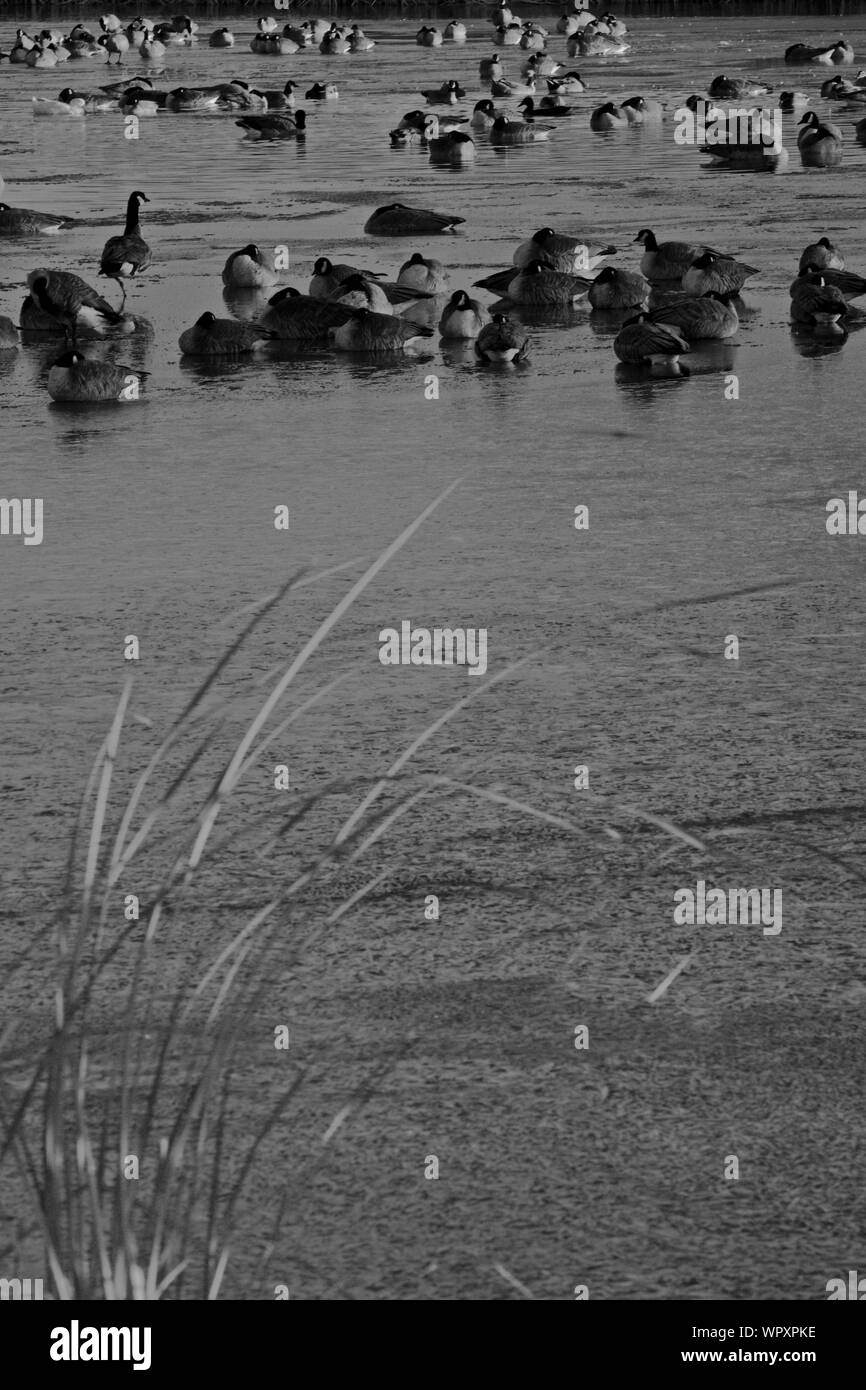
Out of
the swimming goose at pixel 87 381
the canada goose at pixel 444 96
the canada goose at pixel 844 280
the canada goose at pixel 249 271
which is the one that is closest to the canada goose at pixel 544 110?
the canada goose at pixel 444 96

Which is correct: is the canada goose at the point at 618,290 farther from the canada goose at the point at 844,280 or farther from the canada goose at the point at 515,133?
the canada goose at the point at 515,133

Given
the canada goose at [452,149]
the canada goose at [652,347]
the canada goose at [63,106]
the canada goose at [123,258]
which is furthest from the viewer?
the canada goose at [63,106]

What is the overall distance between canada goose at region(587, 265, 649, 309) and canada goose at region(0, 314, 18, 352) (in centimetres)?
425

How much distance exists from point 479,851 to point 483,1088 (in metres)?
1.42

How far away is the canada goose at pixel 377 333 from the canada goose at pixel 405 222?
5.23m

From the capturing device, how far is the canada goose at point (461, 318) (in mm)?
14711

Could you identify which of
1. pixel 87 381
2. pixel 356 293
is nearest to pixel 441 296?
pixel 356 293

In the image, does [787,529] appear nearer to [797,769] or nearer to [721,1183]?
[797,769]

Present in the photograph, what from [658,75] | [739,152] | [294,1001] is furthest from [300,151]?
[294,1001]

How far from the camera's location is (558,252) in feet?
54.3

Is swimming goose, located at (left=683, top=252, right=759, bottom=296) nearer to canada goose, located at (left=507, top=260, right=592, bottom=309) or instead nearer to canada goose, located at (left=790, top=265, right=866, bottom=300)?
canada goose, located at (left=790, top=265, right=866, bottom=300)

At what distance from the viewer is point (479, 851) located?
5.96 metres

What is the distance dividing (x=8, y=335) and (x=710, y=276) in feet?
16.0

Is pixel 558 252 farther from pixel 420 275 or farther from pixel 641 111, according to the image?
pixel 641 111
